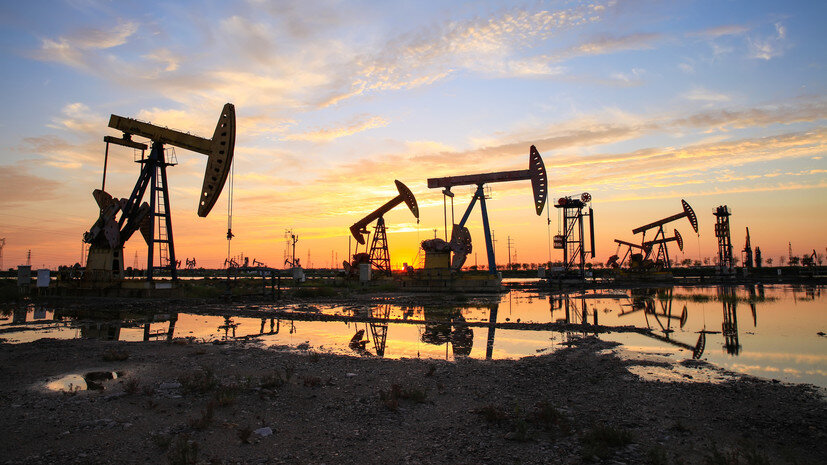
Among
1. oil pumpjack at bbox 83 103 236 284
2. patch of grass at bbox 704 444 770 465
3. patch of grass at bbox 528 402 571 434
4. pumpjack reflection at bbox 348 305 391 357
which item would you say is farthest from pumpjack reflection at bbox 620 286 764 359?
oil pumpjack at bbox 83 103 236 284

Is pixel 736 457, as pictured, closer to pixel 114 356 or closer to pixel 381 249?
pixel 114 356

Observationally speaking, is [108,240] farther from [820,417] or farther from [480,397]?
[820,417]

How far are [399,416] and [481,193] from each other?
33287 millimetres

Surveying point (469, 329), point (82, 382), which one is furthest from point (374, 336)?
point (82, 382)

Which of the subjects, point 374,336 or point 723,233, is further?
point 723,233

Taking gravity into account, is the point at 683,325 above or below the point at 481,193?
below

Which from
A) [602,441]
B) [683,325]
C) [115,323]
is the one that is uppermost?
[115,323]

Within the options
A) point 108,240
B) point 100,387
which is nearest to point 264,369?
point 100,387

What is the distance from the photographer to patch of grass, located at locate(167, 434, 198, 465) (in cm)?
474

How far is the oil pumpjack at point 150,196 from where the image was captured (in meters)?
25.2

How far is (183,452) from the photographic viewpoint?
4.80 metres

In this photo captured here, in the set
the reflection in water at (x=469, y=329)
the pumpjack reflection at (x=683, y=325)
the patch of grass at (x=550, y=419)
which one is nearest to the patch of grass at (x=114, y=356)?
the reflection in water at (x=469, y=329)

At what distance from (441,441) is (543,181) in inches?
1329

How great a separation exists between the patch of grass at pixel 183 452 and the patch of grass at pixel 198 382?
2.23 metres
